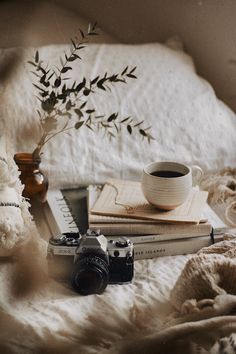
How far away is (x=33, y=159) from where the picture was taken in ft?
4.06

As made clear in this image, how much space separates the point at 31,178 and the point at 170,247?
0.91 feet

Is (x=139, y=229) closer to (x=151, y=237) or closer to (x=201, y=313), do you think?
(x=151, y=237)

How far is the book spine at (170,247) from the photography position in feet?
3.71

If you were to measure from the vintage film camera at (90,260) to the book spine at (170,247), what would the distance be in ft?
0.24

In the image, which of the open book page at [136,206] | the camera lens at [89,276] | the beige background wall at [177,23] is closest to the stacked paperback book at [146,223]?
the open book page at [136,206]

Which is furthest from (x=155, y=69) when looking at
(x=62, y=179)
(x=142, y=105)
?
(x=62, y=179)

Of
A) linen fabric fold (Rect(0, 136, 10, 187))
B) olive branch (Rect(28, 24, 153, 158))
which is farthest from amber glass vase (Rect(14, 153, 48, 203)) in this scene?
linen fabric fold (Rect(0, 136, 10, 187))

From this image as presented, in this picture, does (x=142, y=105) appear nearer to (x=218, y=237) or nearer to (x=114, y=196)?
(x=114, y=196)

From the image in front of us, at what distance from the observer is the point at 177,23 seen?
1646 millimetres

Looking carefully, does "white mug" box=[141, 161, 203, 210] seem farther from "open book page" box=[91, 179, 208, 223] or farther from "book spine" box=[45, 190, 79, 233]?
"book spine" box=[45, 190, 79, 233]

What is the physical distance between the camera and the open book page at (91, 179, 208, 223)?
1.14 meters

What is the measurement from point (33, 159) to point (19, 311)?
1.12 ft

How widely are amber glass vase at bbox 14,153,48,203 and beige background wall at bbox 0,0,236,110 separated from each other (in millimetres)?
378

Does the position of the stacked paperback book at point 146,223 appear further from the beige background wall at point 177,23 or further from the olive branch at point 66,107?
the beige background wall at point 177,23
